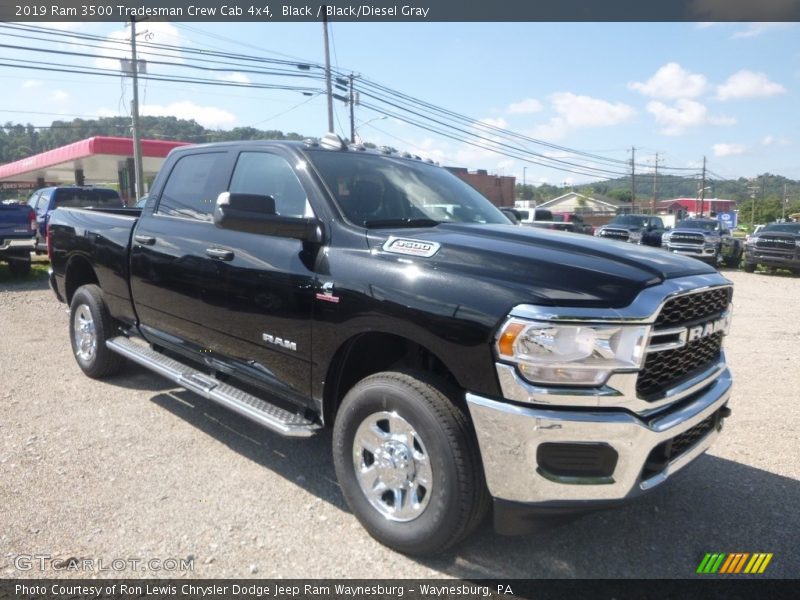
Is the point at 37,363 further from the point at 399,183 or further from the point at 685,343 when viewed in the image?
the point at 685,343

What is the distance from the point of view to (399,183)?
3838mm

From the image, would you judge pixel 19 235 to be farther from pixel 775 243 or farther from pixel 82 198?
pixel 775 243

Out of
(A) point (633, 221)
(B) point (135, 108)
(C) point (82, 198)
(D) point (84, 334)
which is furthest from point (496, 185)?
(D) point (84, 334)

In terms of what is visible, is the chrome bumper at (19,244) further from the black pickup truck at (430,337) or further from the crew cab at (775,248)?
the crew cab at (775,248)

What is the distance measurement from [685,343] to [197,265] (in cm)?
289

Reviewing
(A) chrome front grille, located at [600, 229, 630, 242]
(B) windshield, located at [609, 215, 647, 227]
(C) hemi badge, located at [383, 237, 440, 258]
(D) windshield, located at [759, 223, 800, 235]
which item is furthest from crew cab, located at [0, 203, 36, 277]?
(D) windshield, located at [759, 223, 800, 235]

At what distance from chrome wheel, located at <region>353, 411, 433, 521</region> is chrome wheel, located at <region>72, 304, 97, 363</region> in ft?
11.2

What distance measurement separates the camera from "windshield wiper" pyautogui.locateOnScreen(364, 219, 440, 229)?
328cm

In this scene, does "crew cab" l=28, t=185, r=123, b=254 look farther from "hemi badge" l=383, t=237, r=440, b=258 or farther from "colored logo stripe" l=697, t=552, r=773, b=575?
"colored logo stripe" l=697, t=552, r=773, b=575

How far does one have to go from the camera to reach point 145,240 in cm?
449

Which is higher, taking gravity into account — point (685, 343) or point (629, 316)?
point (629, 316)

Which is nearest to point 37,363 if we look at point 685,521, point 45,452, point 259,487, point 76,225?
point 76,225

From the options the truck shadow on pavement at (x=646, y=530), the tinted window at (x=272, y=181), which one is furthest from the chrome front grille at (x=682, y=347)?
the tinted window at (x=272, y=181)

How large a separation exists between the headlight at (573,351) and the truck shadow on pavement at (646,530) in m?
0.63
